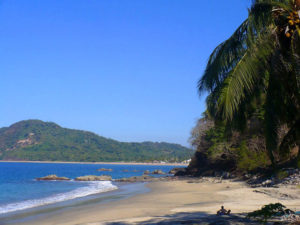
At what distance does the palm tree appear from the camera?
25.3 feet

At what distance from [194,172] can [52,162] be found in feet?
433

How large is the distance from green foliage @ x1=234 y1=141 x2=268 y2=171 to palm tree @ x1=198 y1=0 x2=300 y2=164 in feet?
71.6

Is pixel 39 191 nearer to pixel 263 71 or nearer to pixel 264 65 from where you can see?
pixel 263 71

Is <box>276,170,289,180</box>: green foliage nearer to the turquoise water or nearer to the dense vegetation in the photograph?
the turquoise water

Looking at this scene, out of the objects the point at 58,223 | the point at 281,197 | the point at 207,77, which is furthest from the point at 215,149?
the point at 207,77

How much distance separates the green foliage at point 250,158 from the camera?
29750 millimetres

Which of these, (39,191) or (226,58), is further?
(39,191)

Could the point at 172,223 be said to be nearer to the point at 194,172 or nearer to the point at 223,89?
the point at 223,89

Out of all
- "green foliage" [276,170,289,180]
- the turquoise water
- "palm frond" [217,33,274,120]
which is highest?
"palm frond" [217,33,274,120]

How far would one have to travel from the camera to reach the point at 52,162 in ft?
560

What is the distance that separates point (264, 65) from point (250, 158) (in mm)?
24506

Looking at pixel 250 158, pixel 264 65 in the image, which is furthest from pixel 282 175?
pixel 264 65

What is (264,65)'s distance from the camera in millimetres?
8133

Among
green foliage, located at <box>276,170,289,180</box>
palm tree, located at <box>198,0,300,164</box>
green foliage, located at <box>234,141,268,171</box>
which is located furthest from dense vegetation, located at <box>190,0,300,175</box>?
green foliage, located at <box>234,141,268,171</box>
